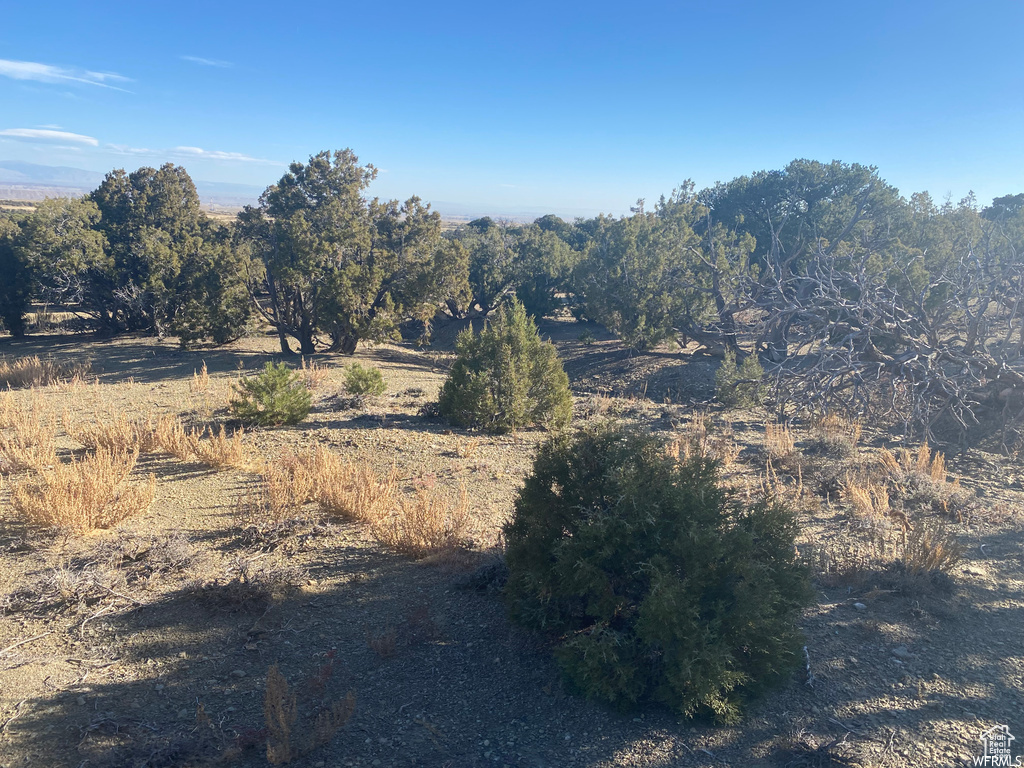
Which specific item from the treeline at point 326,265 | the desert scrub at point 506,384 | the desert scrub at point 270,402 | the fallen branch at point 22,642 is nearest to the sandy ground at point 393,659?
the fallen branch at point 22,642

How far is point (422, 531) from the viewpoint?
4949mm

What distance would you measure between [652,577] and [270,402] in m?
7.10

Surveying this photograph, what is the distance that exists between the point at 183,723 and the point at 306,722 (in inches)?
25.3

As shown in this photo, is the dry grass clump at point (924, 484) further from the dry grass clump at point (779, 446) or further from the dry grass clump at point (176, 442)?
the dry grass clump at point (176, 442)

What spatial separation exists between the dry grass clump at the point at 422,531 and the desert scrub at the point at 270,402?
4.11m

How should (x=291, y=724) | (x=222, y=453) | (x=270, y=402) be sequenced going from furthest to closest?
(x=270, y=402) < (x=222, y=453) < (x=291, y=724)

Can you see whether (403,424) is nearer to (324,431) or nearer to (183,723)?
(324,431)

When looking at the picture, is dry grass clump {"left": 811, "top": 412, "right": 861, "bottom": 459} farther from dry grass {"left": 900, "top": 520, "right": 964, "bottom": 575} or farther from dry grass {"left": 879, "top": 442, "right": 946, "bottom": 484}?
dry grass {"left": 900, "top": 520, "right": 964, "bottom": 575}

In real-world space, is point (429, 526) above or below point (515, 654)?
above

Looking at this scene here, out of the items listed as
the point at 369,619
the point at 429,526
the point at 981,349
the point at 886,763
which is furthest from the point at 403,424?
the point at 981,349

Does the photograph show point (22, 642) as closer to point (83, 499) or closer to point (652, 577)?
point (83, 499)

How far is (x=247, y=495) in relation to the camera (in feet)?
19.7

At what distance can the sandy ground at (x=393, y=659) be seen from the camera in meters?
2.79

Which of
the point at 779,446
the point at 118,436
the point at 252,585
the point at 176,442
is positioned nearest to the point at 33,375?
the point at 118,436
